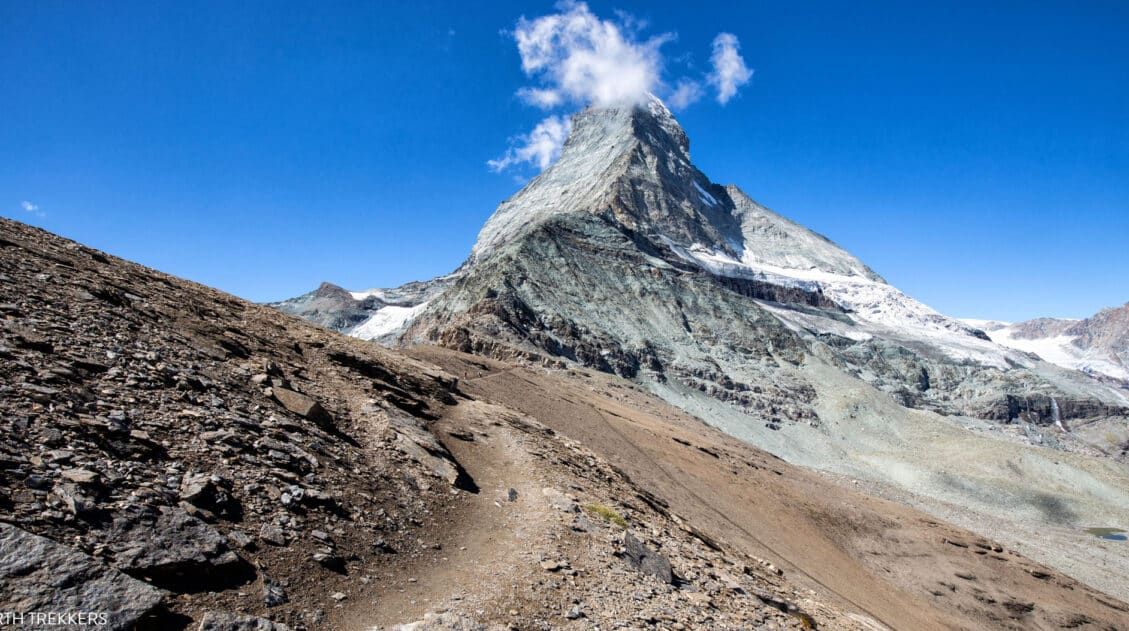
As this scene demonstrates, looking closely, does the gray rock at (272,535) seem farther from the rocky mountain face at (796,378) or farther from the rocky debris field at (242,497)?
the rocky mountain face at (796,378)

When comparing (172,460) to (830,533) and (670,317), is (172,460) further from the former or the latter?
(670,317)

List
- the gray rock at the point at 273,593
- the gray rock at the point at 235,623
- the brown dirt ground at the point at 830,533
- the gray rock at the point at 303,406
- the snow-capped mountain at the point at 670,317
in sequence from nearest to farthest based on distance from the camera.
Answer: the gray rock at the point at 235,623
the gray rock at the point at 273,593
the gray rock at the point at 303,406
the brown dirt ground at the point at 830,533
the snow-capped mountain at the point at 670,317

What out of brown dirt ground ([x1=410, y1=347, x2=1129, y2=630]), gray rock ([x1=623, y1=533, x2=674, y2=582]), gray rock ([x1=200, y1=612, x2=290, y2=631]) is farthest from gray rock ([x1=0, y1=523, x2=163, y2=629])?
brown dirt ground ([x1=410, y1=347, x2=1129, y2=630])

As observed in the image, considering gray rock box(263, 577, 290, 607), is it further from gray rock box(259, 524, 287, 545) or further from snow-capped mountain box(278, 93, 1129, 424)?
snow-capped mountain box(278, 93, 1129, 424)

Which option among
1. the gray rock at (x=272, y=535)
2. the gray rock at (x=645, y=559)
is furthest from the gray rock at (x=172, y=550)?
the gray rock at (x=645, y=559)

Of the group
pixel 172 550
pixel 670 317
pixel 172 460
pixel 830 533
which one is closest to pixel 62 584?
pixel 172 550

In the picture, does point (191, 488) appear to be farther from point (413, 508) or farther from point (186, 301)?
point (186, 301)

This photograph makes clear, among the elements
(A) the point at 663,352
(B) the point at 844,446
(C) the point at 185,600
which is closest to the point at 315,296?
(A) the point at 663,352
